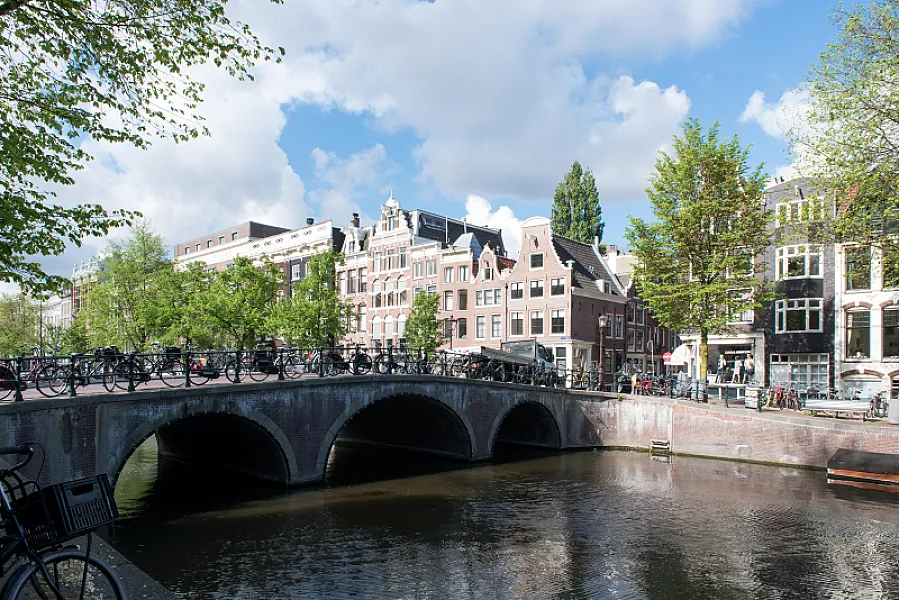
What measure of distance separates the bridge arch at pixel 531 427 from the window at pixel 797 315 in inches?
527

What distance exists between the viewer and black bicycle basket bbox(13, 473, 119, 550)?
463cm

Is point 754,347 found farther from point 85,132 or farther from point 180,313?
point 85,132

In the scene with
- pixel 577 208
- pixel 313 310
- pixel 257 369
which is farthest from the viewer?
pixel 577 208

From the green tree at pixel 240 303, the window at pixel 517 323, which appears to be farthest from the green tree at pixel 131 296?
the window at pixel 517 323

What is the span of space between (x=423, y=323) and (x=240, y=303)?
11.9 metres

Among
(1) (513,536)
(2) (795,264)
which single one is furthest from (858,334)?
(1) (513,536)

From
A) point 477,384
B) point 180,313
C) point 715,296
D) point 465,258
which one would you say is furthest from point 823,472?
point 180,313

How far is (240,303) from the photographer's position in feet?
119

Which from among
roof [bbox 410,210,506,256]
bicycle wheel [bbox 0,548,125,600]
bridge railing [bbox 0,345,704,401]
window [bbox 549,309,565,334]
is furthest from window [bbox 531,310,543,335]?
bicycle wheel [bbox 0,548,125,600]

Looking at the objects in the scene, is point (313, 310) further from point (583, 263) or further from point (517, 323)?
point (583, 263)

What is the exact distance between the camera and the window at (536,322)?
43.4 m

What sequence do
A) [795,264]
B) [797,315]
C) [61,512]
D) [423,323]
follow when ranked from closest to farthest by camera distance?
[61,512]
[797,315]
[795,264]
[423,323]

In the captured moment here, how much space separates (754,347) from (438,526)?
2506 cm

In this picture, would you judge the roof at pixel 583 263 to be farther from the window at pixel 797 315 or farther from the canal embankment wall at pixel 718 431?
the canal embankment wall at pixel 718 431
